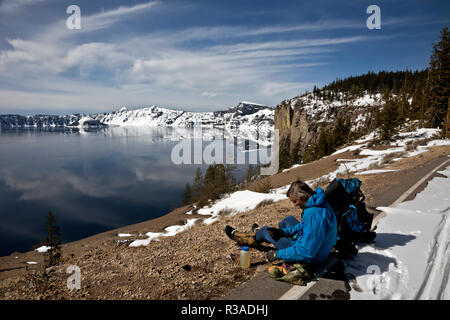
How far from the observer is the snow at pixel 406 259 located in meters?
3.02

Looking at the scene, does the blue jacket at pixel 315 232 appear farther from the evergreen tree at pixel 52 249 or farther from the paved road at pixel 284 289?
the evergreen tree at pixel 52 249

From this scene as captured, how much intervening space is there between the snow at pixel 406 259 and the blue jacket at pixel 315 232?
2.18 ft

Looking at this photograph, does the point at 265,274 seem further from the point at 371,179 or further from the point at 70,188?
the point at 70,188

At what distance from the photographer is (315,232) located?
10.2 ft

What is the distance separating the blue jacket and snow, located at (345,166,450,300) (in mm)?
664

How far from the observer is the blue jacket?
3086mm

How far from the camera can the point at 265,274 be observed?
3.67 metres

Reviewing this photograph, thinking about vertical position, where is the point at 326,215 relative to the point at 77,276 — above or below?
above

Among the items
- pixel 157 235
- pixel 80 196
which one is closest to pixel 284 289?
pixel 157 235

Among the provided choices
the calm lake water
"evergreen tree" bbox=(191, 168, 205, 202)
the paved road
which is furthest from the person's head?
"evergreen tree" bbox=(191, 168, 205, 202)

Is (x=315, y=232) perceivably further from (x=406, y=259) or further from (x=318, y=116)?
(x=318, y=116)
